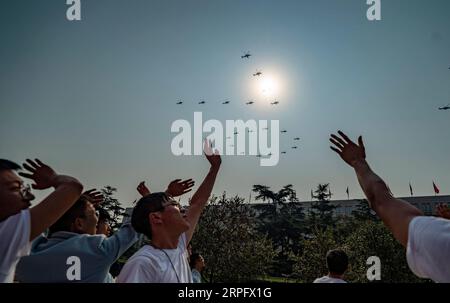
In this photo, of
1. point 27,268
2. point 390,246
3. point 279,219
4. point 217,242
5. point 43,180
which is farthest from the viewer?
point 279,219

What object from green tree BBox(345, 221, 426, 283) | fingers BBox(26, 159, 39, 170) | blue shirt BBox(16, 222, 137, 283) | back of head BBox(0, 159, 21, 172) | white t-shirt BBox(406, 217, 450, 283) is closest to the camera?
white t-shirt BBox(406, 217, 450, 283)

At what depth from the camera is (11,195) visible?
2229 mm

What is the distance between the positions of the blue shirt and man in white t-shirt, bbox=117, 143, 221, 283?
34cm

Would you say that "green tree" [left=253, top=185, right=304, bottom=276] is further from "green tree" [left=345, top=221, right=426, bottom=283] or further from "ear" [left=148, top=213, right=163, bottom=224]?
"ear" [left=148, top=213, right=163, bottom=224]

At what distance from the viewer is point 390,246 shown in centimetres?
3553

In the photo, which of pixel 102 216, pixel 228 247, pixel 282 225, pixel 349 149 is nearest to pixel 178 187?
pixel 102 216

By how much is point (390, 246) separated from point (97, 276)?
1416 inches

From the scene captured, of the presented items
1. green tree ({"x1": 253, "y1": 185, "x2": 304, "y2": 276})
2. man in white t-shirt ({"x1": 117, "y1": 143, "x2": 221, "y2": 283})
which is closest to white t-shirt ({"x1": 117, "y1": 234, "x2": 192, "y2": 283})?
man in white t-shirt ({"x1": 117, "y1": 143, "x2": 221, "y2": 283})

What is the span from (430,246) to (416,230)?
9 centimetres

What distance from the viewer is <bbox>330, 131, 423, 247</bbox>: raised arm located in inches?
80.4
